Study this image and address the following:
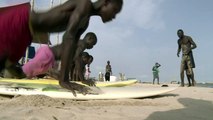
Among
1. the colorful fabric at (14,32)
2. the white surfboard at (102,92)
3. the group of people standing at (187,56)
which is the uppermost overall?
the group of people standing at (187,56)

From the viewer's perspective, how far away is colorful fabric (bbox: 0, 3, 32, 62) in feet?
8.32

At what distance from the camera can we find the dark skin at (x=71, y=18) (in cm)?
288

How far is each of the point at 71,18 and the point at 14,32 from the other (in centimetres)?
64

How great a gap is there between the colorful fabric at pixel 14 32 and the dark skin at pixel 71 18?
17 cm

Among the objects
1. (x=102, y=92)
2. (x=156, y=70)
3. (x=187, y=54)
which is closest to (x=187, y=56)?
(x=187, y=54)

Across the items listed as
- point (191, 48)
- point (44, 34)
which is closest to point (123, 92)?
point (44, 34)

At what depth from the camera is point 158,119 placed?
3.79 meters

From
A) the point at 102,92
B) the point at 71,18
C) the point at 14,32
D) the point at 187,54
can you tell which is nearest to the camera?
the point at 14,32

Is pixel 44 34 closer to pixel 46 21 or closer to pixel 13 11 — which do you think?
pixel 46 21

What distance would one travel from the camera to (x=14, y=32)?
2561 millimetres

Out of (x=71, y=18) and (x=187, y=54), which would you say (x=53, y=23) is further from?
(x=187, y=54)

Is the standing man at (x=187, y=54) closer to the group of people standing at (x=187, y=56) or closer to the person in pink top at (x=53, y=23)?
the group of people standing at (x=187, y=56)

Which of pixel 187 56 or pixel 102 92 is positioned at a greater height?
pixel 187 56

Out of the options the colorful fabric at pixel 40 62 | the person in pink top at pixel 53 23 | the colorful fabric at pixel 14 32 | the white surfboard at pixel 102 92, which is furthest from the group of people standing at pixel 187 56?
the colorful fabric at pixel 14 32
